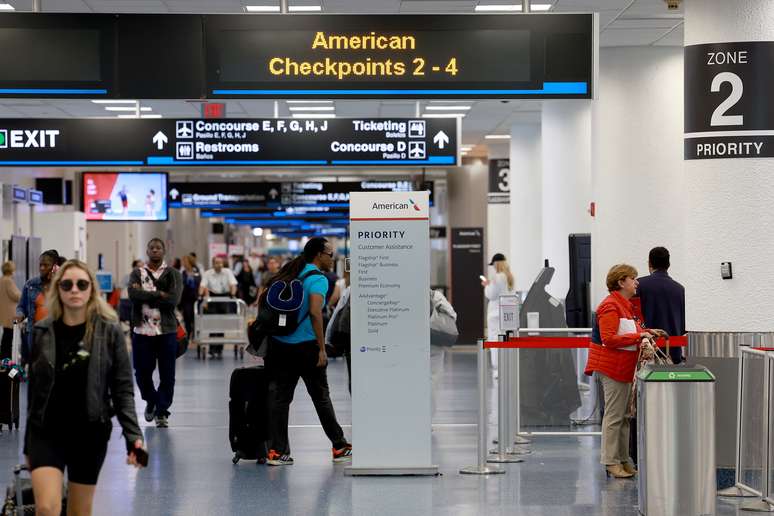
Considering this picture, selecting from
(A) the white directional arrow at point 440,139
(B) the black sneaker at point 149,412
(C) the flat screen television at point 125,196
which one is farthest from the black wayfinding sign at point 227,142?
(C) the flat screen television at point 125,196

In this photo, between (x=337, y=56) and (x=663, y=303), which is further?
(x=663, y=303)

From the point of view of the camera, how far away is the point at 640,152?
42.5ft

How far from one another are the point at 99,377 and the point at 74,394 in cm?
13

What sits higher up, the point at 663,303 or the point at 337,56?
the point at 337,56

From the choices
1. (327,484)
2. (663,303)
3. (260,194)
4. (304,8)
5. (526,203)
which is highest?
(304,8)

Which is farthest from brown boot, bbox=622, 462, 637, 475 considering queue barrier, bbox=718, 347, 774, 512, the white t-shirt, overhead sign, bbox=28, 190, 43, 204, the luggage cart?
overhead sign, bbox=28, 190, 43, 204

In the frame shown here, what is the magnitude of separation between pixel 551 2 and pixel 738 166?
10.2ft

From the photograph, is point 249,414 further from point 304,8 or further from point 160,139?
point 160,139

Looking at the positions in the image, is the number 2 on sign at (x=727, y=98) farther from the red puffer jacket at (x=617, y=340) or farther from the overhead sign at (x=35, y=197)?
the overhead sign at (x=35, y=197)

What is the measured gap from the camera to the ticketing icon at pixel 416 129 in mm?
13734

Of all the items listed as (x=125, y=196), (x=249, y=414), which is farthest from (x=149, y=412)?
(x=125, y=196)

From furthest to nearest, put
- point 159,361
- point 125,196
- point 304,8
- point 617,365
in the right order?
1. point 125,196
2. point 159,361
3. point 304,8
4. point 617,365

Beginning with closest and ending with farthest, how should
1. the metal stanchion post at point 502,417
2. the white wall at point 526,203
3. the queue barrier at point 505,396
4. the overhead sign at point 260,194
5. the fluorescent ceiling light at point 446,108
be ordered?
the queue barrier at point 505,396 < the metal stanchion post at point 502,417 < the fluorescent ceiling light at point 446,108 < the white wall at point 526,203 < the overhead sign at point 260,194

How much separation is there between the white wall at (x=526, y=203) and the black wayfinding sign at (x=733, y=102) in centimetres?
1096
